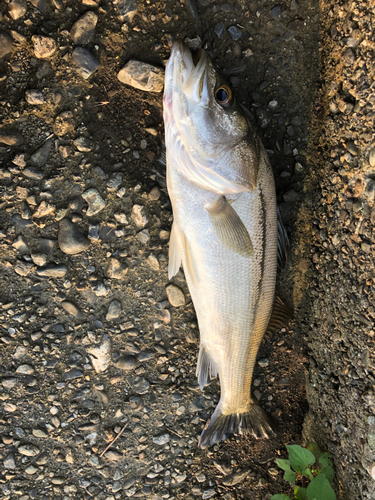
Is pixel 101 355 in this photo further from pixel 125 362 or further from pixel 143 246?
pixel 143 246

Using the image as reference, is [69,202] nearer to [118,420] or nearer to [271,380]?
[118,420]

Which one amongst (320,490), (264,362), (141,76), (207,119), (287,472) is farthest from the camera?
(264,362)

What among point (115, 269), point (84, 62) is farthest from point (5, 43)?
point (115, 269)

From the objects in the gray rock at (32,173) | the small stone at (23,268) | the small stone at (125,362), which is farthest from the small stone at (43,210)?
the small stone at (125,362)

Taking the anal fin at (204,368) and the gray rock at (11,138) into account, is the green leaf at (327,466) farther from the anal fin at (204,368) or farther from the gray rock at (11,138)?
the gray rock at (11,138)

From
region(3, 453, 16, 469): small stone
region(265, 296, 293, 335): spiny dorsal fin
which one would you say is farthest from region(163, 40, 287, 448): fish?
region(3, 453, 16, 469): small stone

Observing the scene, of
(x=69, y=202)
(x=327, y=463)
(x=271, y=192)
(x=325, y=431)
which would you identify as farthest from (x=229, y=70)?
(x=327, y=463)

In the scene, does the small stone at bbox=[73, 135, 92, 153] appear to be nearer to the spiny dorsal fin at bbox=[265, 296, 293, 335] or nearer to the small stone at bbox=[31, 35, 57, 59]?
the small stone at bbox=[31, 35, 57, 59]
